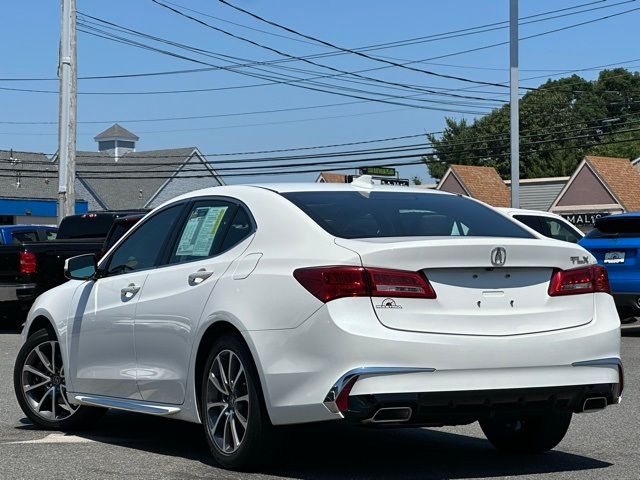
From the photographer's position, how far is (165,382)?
7.09 meters

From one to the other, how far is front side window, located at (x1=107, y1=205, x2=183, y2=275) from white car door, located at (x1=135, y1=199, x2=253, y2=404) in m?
0.18

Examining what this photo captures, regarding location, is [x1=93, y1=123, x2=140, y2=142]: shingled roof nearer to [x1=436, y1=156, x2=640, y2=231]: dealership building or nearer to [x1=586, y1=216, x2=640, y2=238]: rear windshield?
[x1=436, y1=156, x2=640, y2=231]: dealership building

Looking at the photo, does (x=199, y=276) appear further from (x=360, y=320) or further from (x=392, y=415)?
(x=392, y=415)

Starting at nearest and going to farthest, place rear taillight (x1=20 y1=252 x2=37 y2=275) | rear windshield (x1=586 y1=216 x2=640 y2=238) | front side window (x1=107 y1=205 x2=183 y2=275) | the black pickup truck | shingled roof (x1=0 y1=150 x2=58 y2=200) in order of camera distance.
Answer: front side window (x1=107 y1=205 x2=183 y2=275) → rear windshield (x1=586 y1=216 x2=640 y2=238) → the black pickup truck → rear taillight (x1=20 y1=252 x2=37 y2=275) → shingled roof (x1=0 y1=150 x2=58 y2=200)

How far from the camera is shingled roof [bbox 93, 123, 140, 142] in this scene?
339 feet

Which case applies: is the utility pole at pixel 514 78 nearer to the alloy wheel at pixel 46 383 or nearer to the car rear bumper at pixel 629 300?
the car rear bumper at pixel 629 300

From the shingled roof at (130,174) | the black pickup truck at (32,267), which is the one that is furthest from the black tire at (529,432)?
the shingled roof at (130,174)

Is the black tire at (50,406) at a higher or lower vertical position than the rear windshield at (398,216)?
lower

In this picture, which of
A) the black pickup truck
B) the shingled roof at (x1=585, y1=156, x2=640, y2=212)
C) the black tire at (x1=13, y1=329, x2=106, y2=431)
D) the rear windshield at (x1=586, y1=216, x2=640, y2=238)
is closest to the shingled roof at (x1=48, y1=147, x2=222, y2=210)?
the shingled roof at (x1=585, y1=156, x2=640, y2=212)

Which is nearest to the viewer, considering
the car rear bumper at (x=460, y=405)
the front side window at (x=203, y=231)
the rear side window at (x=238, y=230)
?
the car rear bumper at (x=460, y=405)

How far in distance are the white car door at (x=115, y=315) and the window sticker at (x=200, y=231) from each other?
213 millimetres

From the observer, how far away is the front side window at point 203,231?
23.1ft

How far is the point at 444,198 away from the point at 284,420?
1.93 m

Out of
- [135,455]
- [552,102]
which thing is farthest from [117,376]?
[552,102]
